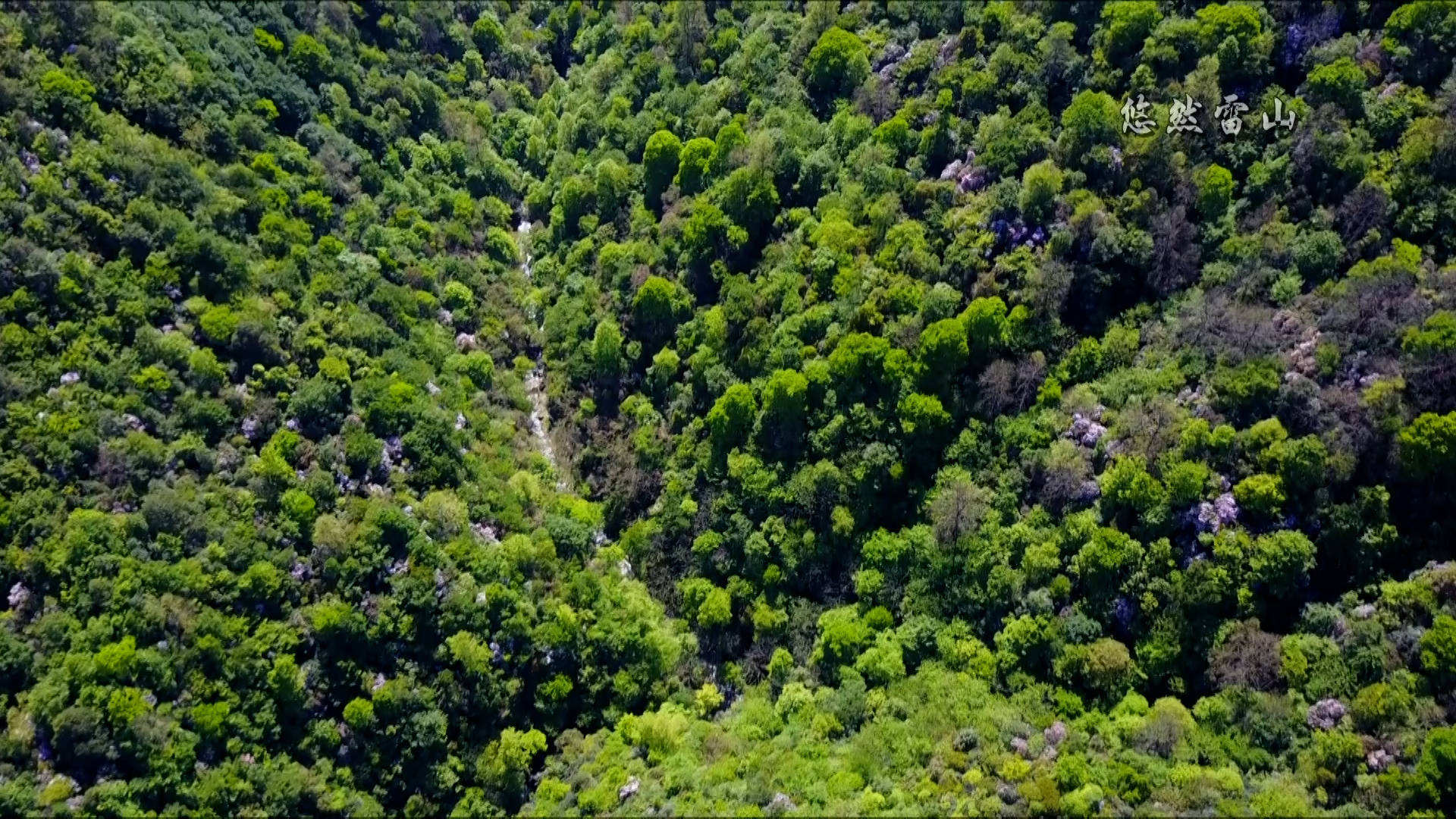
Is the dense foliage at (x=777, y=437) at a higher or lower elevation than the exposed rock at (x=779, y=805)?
higher

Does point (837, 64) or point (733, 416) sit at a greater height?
point (837, 64)

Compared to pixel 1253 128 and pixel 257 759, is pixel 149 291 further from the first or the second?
pixel 1253 128

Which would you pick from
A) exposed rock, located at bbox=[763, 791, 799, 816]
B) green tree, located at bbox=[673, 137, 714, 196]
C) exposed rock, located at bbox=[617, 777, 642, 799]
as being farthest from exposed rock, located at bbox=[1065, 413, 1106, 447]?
green tree, located at bbox=[673, 137, 714, 196]

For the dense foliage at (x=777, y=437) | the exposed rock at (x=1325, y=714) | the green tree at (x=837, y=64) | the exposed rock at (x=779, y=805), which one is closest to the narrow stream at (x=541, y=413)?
the dense foliage at (x=777, y=437)

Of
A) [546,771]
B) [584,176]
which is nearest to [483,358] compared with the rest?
[584,176]

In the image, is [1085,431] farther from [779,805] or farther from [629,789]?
[629,789]

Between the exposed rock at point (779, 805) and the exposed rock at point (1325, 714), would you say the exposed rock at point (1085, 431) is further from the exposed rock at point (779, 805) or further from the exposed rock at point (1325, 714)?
the exposed rock at point (779, 805)

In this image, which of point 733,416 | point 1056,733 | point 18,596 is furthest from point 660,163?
point 18,596

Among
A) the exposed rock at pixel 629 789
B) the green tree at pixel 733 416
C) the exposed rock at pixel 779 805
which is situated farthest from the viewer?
the green tree at pixel 733 416

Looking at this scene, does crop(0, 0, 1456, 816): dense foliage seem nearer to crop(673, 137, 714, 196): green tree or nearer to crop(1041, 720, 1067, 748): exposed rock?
crop(1041, 720, 1067, 748): exposed rock
